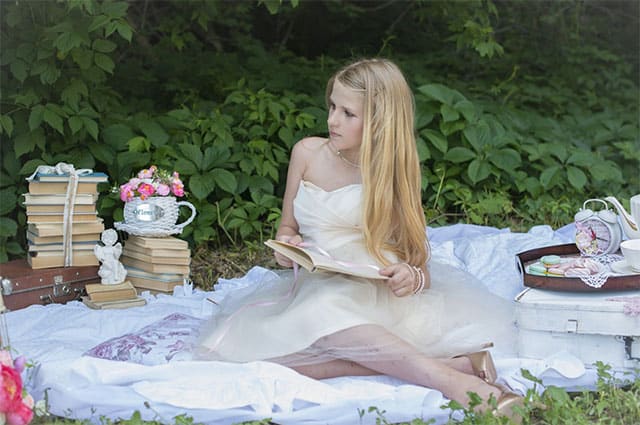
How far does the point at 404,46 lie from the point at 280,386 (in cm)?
481

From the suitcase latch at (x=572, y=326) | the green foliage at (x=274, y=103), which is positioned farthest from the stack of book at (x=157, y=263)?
the suitcase latch at (x=572, y=326)

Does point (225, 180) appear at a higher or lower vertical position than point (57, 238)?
higher

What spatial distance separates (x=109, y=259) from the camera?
3.54 meters

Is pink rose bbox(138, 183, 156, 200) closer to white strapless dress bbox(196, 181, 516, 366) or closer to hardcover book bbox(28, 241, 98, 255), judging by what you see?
hardcover book bbox(28, 241, 98, 255)

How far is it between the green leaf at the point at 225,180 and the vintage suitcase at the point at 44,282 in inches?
34.2

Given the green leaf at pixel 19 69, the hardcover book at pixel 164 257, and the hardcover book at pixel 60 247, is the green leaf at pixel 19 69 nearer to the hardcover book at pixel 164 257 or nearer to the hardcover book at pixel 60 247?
the hardcover book at pixel 60 247

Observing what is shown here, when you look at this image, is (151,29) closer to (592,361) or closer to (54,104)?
(54,104)

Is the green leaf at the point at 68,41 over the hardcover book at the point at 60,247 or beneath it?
over

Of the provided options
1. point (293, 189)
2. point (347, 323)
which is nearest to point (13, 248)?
point (293, 189)

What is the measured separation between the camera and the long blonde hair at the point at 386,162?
2850 mm

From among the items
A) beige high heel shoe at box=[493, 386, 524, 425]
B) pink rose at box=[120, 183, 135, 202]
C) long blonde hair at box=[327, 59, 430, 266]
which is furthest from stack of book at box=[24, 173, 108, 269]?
beige high heel shoe at box=[493, 386, 524, 425]

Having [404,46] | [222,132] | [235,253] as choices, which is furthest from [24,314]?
[404,46]

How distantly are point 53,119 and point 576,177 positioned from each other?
109 inches

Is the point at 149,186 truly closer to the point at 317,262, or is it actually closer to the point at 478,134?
the point at 317,262
